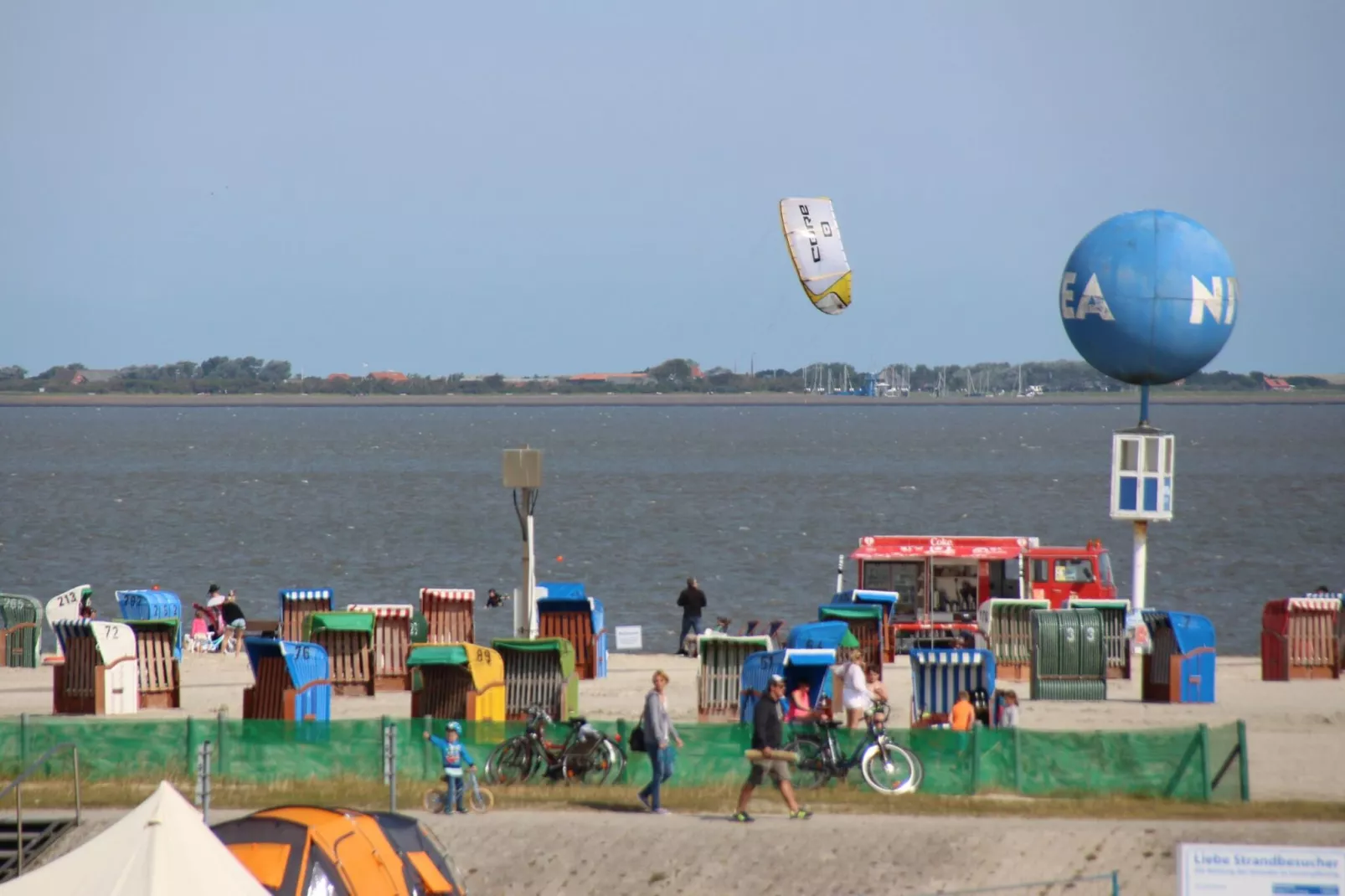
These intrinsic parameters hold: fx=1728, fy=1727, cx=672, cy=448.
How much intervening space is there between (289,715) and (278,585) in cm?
3532

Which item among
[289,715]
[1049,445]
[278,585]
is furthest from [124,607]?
[1049,445]

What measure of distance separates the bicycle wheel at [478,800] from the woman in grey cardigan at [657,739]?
→ 154 centimetres

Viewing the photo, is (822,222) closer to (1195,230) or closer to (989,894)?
(1195,230)

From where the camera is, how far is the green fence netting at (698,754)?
57.5 feet

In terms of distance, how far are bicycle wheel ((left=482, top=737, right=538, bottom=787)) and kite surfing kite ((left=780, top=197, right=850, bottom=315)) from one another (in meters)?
14.1

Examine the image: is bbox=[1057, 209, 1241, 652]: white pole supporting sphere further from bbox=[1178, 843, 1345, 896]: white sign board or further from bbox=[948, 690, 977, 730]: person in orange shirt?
bbox=[1178, 843, 1345, 896]: white sign board

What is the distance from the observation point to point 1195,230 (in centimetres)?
3262

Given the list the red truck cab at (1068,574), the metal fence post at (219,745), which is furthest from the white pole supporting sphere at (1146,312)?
the metal fence post at (219,745)

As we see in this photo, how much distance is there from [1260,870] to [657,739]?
7014mm

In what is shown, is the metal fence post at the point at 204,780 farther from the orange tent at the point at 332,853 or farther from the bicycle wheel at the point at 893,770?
the bicycle wheel at the point at 893,770

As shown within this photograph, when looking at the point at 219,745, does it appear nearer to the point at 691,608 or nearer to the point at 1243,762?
the point at 1243,762

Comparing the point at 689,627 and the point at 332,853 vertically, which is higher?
the point at 332,853

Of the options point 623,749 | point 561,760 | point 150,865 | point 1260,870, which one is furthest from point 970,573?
point 150,865

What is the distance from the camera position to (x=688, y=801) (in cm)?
1761
